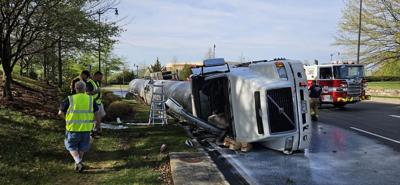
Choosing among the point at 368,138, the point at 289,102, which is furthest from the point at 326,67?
the point at 289,102

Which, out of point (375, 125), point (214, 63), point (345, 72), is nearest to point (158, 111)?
point (214, 63)

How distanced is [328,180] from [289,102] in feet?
8.68

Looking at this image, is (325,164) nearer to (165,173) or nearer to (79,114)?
(165,173)

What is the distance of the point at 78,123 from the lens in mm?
8367

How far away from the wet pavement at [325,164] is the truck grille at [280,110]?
2.22 ft

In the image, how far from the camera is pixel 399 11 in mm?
34969

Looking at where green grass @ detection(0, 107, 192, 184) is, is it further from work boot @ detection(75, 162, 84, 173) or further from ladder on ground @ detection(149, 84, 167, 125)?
ladder on ground @ detection(149, 84, 167, 125)

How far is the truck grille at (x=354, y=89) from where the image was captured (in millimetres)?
23156

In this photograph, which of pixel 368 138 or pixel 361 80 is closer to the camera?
pixel 368 138

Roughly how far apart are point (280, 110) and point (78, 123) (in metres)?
4.42

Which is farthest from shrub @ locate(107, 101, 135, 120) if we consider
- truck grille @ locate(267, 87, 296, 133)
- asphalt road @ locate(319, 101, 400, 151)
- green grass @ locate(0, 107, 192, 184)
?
truck grille @ locate(267, 87, 296, 133)

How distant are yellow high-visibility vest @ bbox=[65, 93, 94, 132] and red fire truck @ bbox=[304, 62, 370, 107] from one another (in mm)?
17182

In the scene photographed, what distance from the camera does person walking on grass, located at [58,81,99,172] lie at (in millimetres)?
8320

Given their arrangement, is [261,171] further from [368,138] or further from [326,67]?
[326,67]
